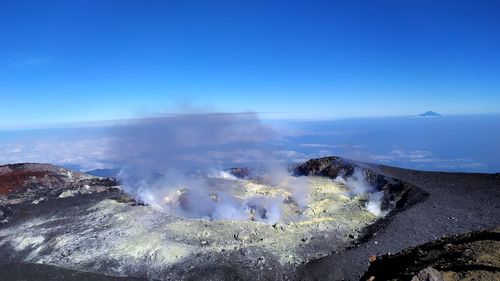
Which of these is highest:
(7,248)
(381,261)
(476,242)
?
(476,242)

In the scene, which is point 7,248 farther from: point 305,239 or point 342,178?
point 342,178

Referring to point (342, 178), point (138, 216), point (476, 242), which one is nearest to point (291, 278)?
point (476, 242)

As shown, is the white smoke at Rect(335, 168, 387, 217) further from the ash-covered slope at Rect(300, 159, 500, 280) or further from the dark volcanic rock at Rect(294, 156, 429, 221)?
the ash-covered slope at Rect(300, 159, 500, 280)

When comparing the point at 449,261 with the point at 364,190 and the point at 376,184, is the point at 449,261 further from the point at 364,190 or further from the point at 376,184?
the point at 376,184

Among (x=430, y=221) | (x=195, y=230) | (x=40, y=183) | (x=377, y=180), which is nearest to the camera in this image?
(x=430, y=221)

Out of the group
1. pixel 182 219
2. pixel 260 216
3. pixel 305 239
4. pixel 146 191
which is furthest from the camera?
pixel 146 191

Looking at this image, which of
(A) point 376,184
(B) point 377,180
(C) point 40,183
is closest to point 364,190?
(A) point 376,184

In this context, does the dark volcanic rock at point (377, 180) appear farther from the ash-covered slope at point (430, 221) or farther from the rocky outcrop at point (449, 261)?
the rocky outcrop at point (449, 261)

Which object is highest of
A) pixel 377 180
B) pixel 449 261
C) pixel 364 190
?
pixel 449 261
